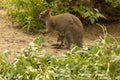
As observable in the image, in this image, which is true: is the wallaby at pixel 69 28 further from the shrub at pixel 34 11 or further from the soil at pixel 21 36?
the shrub at pixel 34 11

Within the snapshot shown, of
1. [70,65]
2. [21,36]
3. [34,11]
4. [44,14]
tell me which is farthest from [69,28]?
[70,65]

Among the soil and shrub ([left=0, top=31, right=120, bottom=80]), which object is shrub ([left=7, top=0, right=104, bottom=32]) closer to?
the soil

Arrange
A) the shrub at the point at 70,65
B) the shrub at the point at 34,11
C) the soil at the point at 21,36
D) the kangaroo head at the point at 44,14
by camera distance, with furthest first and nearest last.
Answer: the shrub at the point at 34,11 → the kangaroo head at the point at 44,14 → the soil at the point at 21,36 → the shrub at the point at 70,65

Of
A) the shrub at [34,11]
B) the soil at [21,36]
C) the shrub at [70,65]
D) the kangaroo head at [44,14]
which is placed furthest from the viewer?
the shrub at [34,11]

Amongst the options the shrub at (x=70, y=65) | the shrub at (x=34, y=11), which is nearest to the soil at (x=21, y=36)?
the shrub at (x=34, y=11)

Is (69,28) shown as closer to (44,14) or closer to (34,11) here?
(44,14)

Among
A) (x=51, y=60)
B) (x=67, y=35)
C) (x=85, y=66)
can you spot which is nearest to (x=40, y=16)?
(x=67, y=35)

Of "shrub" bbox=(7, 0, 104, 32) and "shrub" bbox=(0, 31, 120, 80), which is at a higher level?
"shrub" bbox=(7, 0, 104, 32)

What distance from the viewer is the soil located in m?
7.58

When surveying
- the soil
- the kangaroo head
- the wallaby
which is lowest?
the soil

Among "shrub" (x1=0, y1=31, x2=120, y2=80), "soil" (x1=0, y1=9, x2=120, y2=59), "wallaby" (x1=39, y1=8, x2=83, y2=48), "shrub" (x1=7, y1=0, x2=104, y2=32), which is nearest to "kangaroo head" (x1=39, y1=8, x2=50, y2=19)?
"wallaby" (x1=39, y1=8, x2=83, y2=48)

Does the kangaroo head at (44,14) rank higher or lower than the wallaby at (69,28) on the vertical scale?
higher

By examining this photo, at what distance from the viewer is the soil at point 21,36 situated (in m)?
7.58

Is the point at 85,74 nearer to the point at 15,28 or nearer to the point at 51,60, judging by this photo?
the point at 51,60
